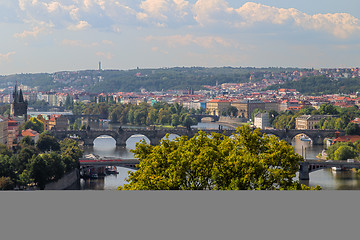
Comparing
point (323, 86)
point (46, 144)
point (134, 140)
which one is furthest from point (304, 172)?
point (323, 86)

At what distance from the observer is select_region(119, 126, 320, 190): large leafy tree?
7.50 m

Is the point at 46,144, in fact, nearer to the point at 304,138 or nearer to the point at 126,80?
the point at 304,138

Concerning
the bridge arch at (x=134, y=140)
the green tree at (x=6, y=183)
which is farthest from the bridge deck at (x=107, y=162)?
Result: the bridge arch at (x=134, y=140)

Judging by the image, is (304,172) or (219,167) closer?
(219,167)

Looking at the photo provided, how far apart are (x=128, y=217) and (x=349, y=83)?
69629 mm

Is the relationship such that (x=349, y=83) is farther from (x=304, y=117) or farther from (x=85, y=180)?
(x=85, y=180)

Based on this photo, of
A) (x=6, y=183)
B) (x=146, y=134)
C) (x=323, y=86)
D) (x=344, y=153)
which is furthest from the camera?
(x=323, y=86)

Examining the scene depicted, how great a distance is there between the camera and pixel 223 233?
15.9ft

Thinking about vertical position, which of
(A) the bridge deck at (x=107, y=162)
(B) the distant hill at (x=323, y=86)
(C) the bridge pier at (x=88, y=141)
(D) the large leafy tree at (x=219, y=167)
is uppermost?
(D) the large leafy tree at (x=219, y=167)

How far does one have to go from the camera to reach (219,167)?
7.61m

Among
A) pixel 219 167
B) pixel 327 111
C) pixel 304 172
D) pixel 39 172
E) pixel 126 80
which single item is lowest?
pixel 126 80

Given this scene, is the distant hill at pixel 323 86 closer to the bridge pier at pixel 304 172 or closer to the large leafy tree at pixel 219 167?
the bridge pier at pixel 304 172

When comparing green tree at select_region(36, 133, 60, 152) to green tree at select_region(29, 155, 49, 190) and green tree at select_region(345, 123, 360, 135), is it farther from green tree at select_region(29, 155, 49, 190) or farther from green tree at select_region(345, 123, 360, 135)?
green tree at select_region(345, 123, 360, 135)

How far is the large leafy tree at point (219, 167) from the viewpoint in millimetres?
7496
